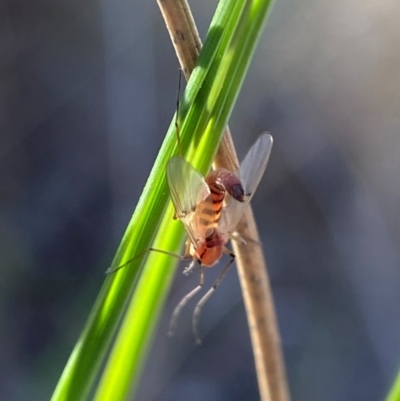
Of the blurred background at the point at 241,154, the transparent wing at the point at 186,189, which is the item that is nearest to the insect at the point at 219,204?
the transparent wing at the point at 186,189

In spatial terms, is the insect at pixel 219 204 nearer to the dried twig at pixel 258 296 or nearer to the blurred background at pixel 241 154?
the dried twig at pixel 258 296

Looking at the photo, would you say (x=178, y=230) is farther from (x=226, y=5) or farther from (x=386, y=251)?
(x=386, y=251)

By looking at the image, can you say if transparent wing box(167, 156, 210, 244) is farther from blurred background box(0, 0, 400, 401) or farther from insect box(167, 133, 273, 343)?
blurred background box(0, 0, 400, 401)

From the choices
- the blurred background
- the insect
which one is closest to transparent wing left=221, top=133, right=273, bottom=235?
the insect

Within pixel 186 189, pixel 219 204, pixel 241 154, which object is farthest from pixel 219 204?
pixel 241 154

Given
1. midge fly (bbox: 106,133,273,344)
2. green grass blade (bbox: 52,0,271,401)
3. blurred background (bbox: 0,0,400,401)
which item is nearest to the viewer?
green grass blade (bbox: 52,0,271,401)
